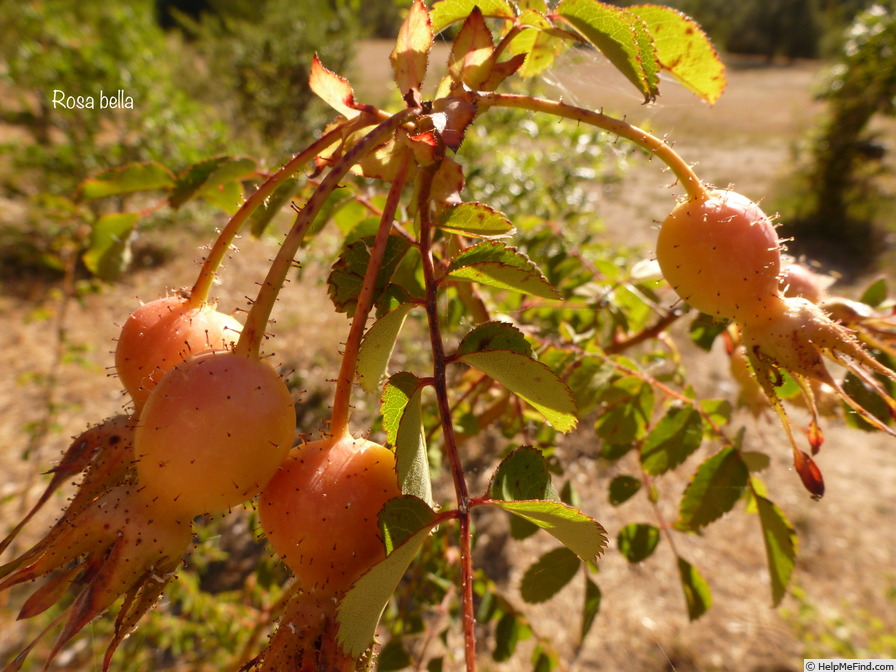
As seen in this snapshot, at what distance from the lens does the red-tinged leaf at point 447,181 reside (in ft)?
1.88

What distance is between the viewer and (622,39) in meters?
0.59

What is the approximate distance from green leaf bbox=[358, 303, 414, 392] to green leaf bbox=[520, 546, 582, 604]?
23.3 inches

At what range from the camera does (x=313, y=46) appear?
212 inches

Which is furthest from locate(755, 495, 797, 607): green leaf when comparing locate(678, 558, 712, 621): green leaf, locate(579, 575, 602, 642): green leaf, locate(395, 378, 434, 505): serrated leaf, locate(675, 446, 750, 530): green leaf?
locate(395, 378, 434, 505): serrated leaf

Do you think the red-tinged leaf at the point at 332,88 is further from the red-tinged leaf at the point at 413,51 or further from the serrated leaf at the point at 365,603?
the serrated leaf at the point at 365,603

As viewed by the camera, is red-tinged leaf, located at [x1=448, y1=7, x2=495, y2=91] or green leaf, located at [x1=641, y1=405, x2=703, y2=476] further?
green leaf, located at [x1=641, y1=405, x2=703, y2=476]

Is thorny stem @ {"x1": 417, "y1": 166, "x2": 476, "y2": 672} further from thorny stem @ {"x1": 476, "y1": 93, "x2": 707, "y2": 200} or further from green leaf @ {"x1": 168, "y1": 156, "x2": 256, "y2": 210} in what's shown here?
green leaf @ {"x1": 168, "y1": 156, "x2": 256, "y2": 210}

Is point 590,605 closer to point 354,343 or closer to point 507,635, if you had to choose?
point 507,635

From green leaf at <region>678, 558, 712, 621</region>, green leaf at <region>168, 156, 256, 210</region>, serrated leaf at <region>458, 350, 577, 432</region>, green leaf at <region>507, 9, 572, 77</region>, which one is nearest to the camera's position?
serrated leaf at <region>458, 350, 577, 432</region>

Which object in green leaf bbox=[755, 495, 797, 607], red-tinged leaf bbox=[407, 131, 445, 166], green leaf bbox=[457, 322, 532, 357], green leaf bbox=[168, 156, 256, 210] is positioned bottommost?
green leaf bbox=[755, 495, 797, 607]

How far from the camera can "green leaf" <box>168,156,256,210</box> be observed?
881mm

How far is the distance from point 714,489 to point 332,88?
2.43 ft

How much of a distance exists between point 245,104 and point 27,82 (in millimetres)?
1794

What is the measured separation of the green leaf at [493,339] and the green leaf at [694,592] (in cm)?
70
